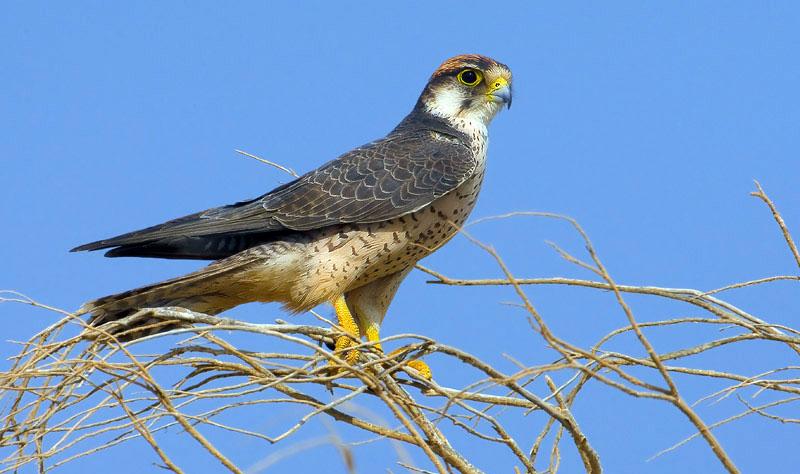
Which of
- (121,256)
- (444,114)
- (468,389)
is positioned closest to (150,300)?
(121,256)

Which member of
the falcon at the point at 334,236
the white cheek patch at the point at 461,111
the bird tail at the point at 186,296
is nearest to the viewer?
the bird tail at the point at 186,296

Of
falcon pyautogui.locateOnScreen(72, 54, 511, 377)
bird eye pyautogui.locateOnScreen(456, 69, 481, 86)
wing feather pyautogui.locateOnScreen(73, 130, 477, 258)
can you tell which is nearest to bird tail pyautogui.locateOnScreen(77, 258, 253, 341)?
falcon pyautogui.locateOnScreen(72, 54, 511, 377)

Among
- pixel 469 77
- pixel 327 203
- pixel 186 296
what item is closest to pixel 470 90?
pixel 469 77

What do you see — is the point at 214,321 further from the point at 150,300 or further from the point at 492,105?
the point at 492,105

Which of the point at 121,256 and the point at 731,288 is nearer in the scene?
the point at 731,288

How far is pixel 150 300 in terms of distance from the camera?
3.92 m

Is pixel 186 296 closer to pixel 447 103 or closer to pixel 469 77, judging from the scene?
pixel 447 103

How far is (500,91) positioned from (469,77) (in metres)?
0.17

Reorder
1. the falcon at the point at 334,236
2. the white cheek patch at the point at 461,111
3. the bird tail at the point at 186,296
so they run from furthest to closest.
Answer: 1. the white cheek patch at the point at 461,111
2. the falcon at the point at 334,236
3. the bird tail at the point at 186,296

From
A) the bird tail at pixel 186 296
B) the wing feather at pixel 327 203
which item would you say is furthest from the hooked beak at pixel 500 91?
the bird tail at pixel 186 296

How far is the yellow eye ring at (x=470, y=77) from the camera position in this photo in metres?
4.72

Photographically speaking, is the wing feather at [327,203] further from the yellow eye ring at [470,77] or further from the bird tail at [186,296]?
the yellow eye ring at [470,77]

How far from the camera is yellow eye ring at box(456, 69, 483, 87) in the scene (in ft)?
15.5

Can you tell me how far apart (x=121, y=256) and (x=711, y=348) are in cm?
249
